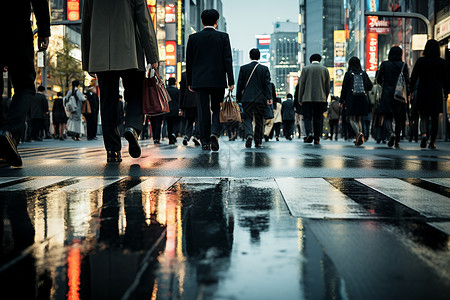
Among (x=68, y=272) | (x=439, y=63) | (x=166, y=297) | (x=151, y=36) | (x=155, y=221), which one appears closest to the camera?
(x=166, y=297)

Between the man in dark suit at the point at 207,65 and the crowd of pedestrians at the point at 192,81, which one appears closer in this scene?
the crowd of pedestrians at the point at 192,81

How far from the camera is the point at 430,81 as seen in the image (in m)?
10.2

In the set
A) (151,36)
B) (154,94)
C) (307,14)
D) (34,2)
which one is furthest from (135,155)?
(307,14)

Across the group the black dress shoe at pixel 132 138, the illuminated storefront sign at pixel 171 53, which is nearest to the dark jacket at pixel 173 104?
the black dress shoe at pixel 132 138

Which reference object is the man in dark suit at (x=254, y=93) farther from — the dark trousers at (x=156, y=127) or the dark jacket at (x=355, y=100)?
the dark trousers at (x=156, y=127)

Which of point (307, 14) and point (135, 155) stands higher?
point (307, 14)

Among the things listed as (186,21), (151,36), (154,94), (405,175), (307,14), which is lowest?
(405,175)

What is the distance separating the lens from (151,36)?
6.02 meters

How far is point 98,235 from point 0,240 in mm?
321

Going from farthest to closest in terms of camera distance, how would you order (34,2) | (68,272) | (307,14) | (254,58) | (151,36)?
1. (307,14)
2. (254,58)
3. (151,36)
4. (34,2)
5. (68,272)

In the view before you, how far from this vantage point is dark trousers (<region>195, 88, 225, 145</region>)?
28.5 ft

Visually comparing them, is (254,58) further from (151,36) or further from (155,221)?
(155,221)

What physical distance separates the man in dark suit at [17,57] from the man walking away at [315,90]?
323 inches

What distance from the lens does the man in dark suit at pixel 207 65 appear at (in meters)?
8.56
